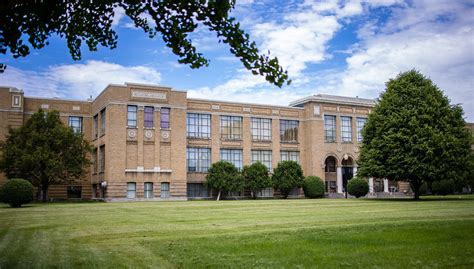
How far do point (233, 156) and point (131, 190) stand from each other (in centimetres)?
1410

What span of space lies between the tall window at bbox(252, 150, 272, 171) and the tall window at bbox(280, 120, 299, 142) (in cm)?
277

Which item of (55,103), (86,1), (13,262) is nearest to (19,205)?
(55,103)

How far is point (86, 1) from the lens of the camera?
808cm

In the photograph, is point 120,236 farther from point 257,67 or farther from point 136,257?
point 257,67

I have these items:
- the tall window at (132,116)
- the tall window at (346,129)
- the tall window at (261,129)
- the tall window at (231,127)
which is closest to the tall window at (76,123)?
the tall window at (132,116)

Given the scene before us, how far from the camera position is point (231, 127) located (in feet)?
189

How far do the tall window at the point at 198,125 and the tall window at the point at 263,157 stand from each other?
687 cm

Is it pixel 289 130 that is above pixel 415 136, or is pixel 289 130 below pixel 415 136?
above

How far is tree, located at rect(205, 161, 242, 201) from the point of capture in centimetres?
5222

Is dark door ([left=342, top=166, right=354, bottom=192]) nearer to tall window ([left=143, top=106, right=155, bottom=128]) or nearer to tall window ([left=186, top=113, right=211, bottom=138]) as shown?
tall window ([left=186, top=113, right=211, bottom=138])

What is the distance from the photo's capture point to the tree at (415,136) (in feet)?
123

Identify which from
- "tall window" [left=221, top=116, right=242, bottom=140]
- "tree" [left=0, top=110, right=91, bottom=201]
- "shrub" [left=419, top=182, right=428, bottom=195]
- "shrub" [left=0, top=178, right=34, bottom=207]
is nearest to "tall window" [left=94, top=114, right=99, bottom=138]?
"tree" [left=0, top=110, right=91, bottom=201]

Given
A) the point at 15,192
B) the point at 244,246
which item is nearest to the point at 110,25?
the point at 244,246

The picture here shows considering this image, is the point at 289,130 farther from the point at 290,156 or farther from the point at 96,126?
the point at 96,126
